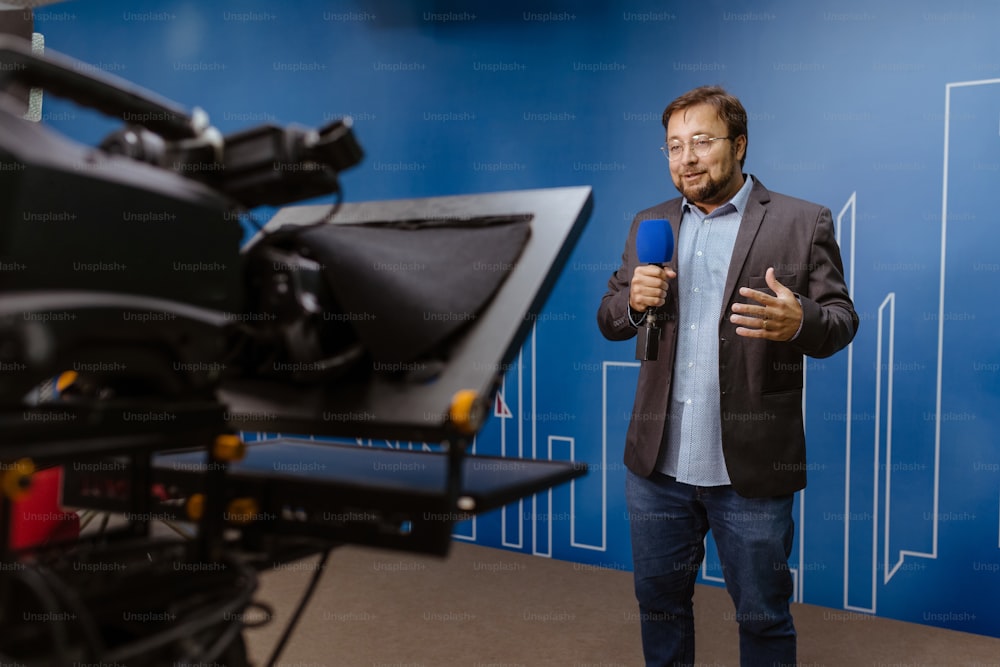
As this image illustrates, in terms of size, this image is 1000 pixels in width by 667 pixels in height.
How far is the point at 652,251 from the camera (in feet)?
5.99

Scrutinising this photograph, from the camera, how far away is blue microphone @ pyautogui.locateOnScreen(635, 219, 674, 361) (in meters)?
1.79

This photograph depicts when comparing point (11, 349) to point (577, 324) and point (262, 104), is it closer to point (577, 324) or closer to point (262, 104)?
point (577, 324)

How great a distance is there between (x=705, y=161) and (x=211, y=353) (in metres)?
1.49

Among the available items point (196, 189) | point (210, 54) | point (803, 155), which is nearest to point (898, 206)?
point (803, 155)

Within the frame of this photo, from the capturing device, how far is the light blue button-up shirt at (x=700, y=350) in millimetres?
1976

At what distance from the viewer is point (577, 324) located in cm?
361

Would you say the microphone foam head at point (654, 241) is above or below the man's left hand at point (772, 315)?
above

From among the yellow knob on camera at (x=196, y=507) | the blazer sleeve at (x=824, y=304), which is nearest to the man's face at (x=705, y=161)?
the blazer sleeve at (x=824, y=304)

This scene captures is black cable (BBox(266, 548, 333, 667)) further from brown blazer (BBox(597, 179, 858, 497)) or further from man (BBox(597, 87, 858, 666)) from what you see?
brown blazer (BBox(597, 179, 858, 497))

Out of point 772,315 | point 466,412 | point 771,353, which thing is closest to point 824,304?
point 771,353

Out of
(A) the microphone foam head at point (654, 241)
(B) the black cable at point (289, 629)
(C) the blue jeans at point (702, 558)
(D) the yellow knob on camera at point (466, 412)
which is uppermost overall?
(A) the microphone foam head at point (654, 241)

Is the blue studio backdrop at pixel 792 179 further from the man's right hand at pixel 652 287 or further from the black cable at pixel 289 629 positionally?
the black cable at pixel 289 629

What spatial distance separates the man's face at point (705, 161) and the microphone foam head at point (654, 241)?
0.28 metres

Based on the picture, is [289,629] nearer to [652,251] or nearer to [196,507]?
[196,507]
